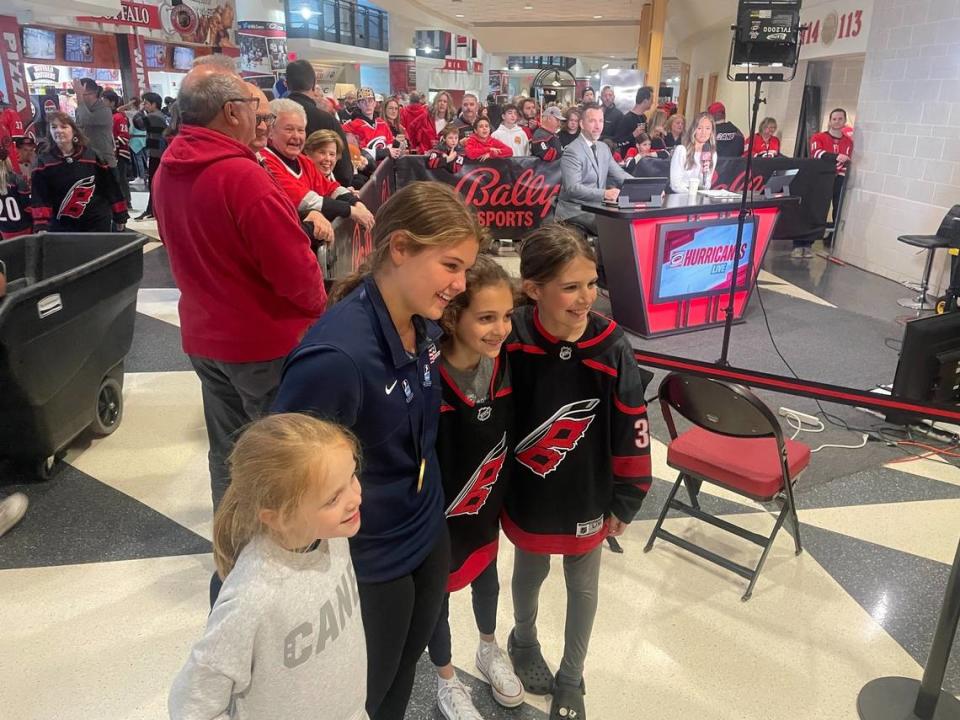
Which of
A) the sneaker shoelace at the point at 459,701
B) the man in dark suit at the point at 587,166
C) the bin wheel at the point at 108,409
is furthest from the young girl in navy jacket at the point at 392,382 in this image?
the man in dark suit at the point at 587,166

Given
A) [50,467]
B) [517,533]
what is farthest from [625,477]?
[50,467]

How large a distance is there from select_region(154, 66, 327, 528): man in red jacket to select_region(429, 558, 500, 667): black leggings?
2.29 feet

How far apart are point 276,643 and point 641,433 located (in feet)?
3.01

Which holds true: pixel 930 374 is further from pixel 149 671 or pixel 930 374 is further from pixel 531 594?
pixel 149 671

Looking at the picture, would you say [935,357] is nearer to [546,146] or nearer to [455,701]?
[455,701]

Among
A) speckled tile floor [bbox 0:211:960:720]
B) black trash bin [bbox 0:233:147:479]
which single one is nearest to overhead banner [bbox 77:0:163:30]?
black trash bin [bbox 0:233:147:479]

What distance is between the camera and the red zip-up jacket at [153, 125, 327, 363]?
1836 millimetres

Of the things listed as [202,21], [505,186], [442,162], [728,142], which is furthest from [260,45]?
[728,142]

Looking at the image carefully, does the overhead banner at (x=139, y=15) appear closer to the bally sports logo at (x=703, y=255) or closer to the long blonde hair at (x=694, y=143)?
the long blonde hair at (x=694, y=143)

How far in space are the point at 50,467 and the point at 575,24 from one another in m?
24.0

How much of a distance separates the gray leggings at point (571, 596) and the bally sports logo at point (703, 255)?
345 centimetres

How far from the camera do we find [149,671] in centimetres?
199

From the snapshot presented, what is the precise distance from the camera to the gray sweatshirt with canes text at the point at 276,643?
928 millimetres

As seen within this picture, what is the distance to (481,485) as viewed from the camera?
61.0 inches
